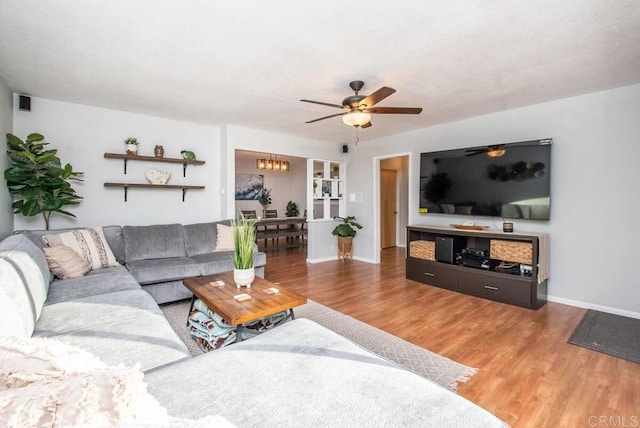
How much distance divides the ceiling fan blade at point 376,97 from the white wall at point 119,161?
3007 millimetres

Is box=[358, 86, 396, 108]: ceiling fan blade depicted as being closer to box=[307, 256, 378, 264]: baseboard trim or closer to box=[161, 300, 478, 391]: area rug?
box=[161, 300, 478, 391]: area rug

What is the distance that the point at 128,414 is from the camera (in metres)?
0.63

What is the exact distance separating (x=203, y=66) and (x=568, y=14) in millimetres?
2715

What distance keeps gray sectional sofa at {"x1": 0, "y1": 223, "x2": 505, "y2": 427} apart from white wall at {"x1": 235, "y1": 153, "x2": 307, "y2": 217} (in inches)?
279

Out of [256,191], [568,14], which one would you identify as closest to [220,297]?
[568,14]

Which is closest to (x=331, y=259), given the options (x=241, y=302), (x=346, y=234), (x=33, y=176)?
(x=346, y=234)

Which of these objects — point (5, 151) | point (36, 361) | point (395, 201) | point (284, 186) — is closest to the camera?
point (36, 361)

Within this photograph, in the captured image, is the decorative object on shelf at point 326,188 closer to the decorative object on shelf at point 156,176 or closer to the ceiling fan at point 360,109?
the decorative object on shelf at point 156,176

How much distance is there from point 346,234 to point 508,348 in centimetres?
366

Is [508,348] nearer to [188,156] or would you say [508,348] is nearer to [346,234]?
[346,234]

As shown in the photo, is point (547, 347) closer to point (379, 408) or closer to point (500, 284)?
point (500, 284)

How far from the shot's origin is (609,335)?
105 inches

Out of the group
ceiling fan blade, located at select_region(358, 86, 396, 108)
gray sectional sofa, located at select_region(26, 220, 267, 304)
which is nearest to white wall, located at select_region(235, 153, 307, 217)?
gray sectional sofa, located at select_region(26, 220, 267, 304)

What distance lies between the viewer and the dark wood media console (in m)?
3.34
